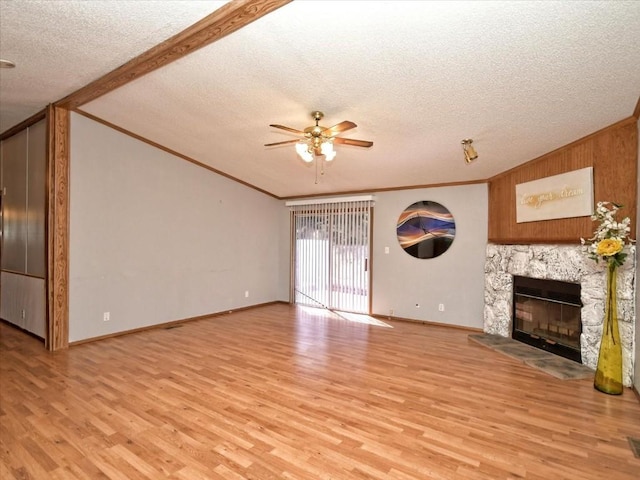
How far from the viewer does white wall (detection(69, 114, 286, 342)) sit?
14.5 ft

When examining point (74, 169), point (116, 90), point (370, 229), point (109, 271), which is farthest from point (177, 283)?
point (370, 229)

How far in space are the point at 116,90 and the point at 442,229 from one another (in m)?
5.01

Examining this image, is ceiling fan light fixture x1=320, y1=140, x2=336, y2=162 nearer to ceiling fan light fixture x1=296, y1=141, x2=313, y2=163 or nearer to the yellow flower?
ceiling fan light fixture x1=296, y1=141, x2=313, y2=163

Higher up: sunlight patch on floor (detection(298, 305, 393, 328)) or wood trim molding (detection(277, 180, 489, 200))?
wood trim molding (detection(277, 180, 489, 200))

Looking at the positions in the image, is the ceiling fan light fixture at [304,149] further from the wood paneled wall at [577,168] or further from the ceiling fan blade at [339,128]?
the wood paneled wall at [577,168]

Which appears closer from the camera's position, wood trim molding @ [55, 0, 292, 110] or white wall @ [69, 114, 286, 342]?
wood trim molding @ [55, 0, 292, 110]

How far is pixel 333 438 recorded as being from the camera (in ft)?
7.59

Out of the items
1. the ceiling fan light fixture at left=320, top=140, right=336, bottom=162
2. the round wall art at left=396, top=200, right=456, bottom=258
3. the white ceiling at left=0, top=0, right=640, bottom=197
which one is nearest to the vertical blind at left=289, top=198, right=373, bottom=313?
the round wall art at left=396, top=200, right=456, bottom=258

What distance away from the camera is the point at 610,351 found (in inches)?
122

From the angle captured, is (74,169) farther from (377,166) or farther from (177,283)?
(377,166)

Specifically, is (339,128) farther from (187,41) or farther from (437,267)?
(437,267)

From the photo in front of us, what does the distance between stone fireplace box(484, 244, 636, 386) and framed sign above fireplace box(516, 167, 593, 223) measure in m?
0.41

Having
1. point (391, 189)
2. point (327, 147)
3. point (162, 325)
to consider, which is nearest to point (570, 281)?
point (391, 189)

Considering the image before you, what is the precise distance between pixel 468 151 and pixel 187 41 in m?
2.97
